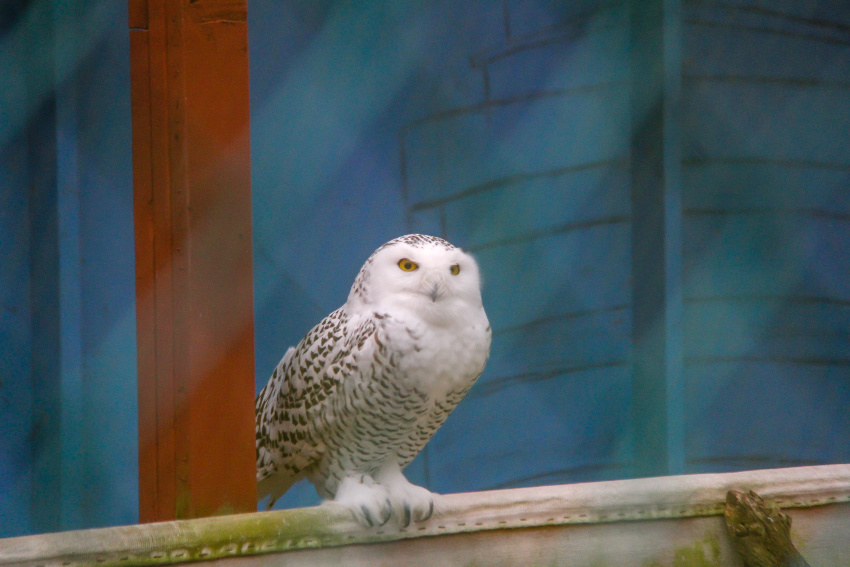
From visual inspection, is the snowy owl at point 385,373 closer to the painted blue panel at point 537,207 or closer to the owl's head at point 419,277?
the owl's head at point 419,277

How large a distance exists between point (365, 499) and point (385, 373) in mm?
211

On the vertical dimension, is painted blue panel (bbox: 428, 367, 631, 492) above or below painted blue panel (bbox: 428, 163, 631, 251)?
below

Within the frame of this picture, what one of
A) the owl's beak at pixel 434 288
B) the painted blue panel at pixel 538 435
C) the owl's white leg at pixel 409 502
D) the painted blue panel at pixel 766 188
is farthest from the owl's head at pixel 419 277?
the painted blue panel at pixel 766 188

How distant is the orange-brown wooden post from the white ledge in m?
0.08

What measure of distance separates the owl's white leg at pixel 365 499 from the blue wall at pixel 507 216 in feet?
2.15

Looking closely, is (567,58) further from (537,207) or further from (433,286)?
(433,286)

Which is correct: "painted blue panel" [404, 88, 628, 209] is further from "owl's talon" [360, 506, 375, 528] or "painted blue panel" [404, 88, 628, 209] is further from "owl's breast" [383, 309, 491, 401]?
"owl's talon" [360, 506, 375, 528]

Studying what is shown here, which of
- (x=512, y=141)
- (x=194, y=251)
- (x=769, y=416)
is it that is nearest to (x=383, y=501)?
(x=194, y=251)

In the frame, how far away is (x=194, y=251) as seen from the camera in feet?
3.96

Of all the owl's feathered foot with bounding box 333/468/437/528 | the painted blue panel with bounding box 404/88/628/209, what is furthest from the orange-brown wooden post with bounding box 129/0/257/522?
the painted blue panel with bounding box 404/88/628/209

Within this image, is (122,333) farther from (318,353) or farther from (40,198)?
(318,353)

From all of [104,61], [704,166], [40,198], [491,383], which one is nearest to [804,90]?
[704,166]

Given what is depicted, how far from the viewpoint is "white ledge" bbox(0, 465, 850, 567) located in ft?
3.68

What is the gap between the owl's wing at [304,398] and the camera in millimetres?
1566
